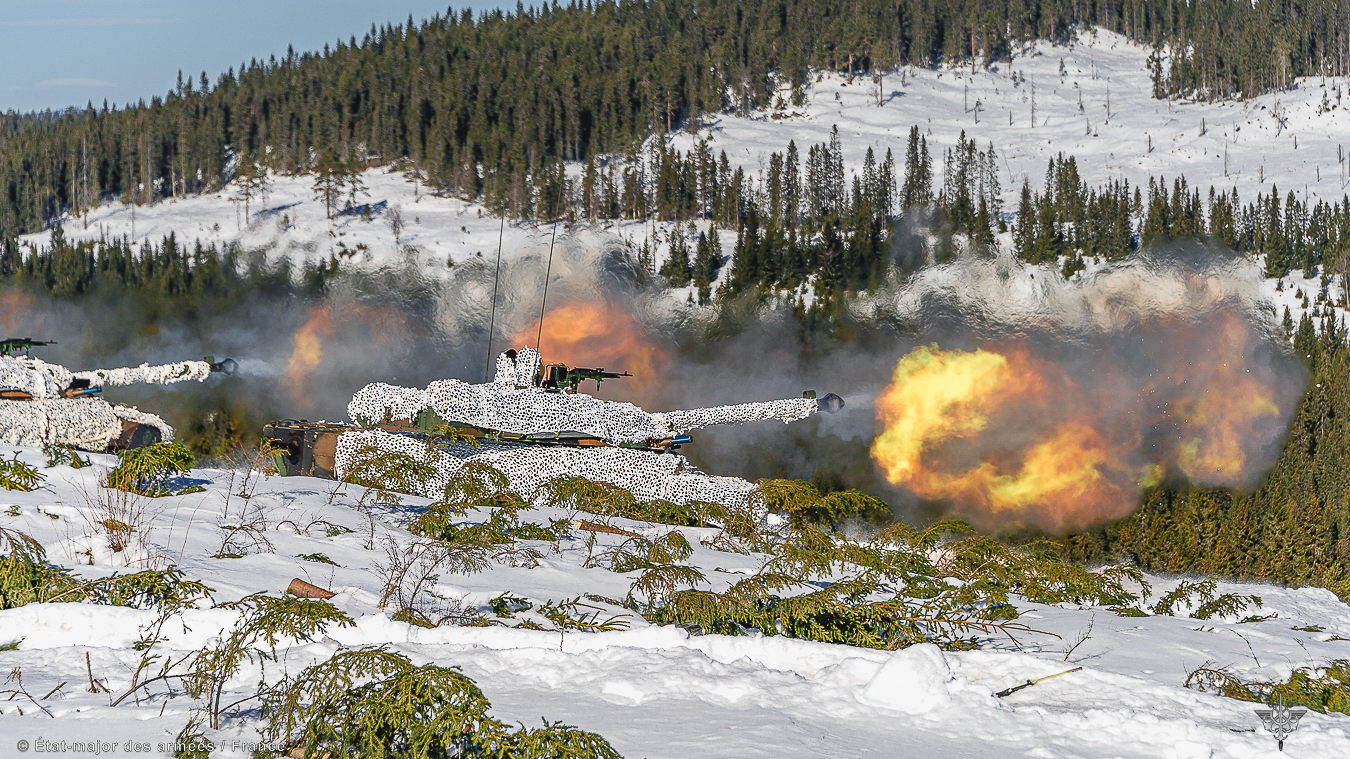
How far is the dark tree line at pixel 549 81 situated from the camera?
114 m

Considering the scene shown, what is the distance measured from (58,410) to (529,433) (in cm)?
1387

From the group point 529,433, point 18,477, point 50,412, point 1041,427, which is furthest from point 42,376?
point 1041,427

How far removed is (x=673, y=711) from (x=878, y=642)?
298cm

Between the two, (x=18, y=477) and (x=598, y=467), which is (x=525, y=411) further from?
(x=18, y=477)

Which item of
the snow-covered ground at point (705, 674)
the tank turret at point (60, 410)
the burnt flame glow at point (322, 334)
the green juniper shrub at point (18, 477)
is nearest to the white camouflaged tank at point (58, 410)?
the tank turret at point (60, 410)

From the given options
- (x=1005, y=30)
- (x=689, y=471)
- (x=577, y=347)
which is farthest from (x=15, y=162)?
(x=1005, y=30)

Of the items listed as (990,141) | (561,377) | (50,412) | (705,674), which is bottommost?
(50,412)

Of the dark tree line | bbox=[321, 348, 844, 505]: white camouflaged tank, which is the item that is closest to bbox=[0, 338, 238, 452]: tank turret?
bbox=[321, 348, 844, 505]: white camouflaged tank

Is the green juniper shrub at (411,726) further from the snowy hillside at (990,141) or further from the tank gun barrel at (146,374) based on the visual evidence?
the snowy hillside at (990,141)

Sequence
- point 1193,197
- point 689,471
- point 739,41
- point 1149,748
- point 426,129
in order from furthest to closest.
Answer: point 739,41 → point 426,129 → point 1193,197 → point 689,471 → point 1149,748

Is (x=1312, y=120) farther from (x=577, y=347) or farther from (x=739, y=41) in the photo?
(x=577, y=347)

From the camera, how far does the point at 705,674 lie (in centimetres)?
742

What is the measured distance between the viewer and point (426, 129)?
116500 millimetres

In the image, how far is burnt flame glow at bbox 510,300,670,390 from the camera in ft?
199
